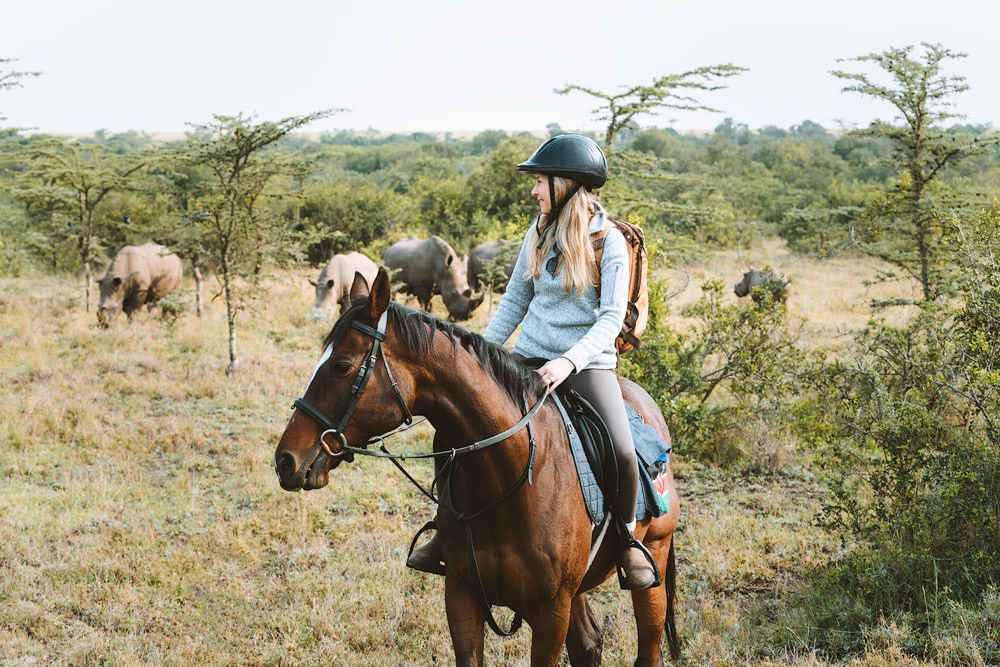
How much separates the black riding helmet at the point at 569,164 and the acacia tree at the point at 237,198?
31.7 feet

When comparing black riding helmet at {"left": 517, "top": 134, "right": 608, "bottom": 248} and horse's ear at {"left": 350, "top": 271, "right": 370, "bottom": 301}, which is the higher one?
black riding helmet at {"left": 517, "top": 134, "right": 608, "bottom": 248}

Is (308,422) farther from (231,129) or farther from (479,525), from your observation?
(231,129)

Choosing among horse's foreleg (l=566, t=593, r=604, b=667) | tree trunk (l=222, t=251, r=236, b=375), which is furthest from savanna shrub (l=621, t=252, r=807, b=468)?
tree trunk (l=222, t=251, r=236, b=375)

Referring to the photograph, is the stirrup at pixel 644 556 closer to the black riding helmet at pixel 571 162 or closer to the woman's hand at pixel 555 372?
the woman's hand at pixel 555 372

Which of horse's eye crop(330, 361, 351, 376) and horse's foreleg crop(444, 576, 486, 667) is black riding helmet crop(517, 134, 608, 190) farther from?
horse's foreleg crop(444, 576, 486, 667)

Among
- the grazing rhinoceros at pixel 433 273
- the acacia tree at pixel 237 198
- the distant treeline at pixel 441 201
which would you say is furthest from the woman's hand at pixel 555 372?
the grazing rhinoceros at pixel 433 273

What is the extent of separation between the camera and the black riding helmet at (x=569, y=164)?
122 inches

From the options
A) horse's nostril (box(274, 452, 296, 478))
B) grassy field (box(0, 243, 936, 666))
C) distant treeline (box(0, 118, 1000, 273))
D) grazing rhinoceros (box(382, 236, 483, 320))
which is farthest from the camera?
grazing rhinoceros (box(382, 236, 483, 320))

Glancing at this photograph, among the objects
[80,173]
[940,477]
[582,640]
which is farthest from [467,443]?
[80,173]

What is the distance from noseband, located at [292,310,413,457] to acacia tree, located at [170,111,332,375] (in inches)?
399

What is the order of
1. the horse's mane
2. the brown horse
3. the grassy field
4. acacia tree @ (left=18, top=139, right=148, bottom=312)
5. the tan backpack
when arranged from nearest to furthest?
the brown horse → the horse's mane → the tan backpack → the grassy field → acacia tree @ (left=18, top=139, right=148, bottom=312)

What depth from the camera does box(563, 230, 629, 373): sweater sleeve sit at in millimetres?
2865

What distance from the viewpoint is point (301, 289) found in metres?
20.1

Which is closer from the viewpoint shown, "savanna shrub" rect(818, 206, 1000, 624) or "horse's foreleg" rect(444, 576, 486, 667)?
"horse's foreleg" rect(444, 576, 486, 667)
